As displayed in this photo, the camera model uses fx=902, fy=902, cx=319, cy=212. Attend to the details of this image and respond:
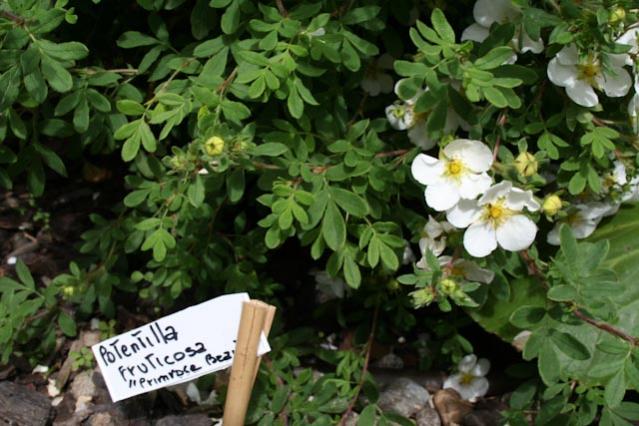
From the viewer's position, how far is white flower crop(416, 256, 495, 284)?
7.22 feet

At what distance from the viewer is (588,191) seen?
7.95ft

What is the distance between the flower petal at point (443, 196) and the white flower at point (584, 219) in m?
0.51

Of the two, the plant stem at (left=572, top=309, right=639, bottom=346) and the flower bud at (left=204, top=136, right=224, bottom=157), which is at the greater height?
the flower bud at (left=204, top=136, right=224, bottom=157)

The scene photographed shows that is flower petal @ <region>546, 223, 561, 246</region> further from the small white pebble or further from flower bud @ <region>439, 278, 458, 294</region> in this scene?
the small white pebble

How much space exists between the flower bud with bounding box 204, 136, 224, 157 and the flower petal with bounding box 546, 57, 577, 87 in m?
0.82

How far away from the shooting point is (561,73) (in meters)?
2.14

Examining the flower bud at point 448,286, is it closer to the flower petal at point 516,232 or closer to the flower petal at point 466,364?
the flower petal at point 516,232

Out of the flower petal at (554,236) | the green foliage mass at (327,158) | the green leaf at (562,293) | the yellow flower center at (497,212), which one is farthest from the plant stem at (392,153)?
the green leaf at (562,293)

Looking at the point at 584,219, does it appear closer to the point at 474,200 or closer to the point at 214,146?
the point at 474,200

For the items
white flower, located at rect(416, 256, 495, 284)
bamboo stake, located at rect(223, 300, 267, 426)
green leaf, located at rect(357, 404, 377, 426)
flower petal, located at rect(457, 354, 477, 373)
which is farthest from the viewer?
flower petal, located at rect(457, 354, 477, 373)

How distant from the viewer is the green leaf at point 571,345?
2.04 meters

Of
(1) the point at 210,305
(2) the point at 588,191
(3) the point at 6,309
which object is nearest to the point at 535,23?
(2) the point at 588,191

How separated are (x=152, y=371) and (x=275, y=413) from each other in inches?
16.5

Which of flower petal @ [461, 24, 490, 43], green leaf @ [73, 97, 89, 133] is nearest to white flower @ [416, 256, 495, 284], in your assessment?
flower petal @ [461, 24, 490, 43]
